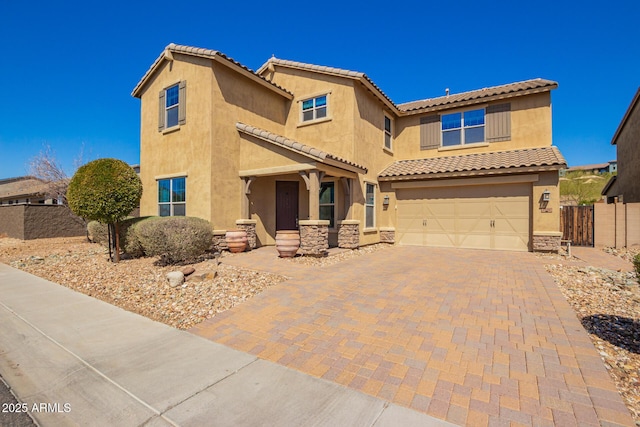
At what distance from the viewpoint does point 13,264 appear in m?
10.5

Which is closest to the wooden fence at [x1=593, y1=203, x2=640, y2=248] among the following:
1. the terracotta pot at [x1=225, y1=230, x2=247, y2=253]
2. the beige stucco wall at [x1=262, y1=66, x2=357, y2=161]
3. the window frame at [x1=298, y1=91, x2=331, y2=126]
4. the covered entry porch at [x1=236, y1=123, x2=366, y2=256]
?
the covered entry porch at [x1=236, y1=123, x2=366, y2=256]

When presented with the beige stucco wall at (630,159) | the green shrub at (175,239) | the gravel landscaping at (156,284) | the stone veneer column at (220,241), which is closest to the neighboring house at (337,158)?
the stone veneer column at (220,241)

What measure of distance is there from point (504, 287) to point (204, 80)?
12077 mm

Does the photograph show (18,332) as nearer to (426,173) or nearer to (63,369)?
(63,369)

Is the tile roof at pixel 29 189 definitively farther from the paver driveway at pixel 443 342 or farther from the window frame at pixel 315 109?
the paver driveway at pixel 443 342

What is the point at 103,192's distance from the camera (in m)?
9.45

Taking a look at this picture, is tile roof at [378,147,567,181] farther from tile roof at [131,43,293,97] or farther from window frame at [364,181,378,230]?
tile roof at [131,43,293,97]

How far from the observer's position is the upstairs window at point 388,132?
15.3 meters

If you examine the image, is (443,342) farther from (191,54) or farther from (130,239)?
(191,54)

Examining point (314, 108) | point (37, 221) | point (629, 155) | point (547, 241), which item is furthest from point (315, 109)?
point (629, 155)

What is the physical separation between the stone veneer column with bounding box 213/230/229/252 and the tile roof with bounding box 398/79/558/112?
37.1 ft

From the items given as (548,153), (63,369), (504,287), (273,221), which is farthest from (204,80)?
(548,153)

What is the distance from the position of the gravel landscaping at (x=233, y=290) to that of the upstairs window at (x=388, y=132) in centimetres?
734

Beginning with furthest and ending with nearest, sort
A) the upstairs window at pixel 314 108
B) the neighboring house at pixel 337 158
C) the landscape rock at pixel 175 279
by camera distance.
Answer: the upstairs window at pixel 314 108, the neighboring house at pixel 337 158, the landscape rock at pixel 175 279
